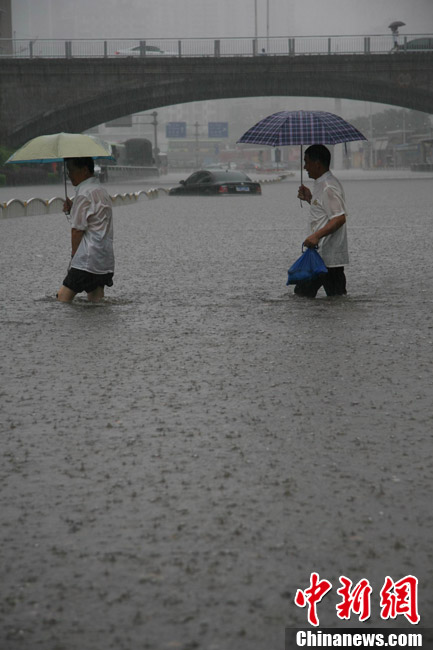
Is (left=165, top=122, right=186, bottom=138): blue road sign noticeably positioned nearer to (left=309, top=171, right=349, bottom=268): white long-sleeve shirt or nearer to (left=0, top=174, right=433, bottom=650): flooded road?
(left=0, top=174, right=433, bottom=650): flooded road

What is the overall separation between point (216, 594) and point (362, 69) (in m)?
59.4

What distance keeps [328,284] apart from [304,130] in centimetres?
157

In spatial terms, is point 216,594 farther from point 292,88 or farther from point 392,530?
point 292,88

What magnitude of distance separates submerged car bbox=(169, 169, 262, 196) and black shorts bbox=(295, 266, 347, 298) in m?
28.8

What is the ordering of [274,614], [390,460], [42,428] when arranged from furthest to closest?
[42,428]
[390,460]
[274,614]

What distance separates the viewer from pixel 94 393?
6211 millimetres

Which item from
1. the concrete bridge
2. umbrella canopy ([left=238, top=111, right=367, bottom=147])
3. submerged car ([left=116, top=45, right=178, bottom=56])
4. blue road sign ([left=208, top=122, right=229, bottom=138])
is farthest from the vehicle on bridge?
blue road sign ([left=208, top=122, right=229, bottom=138])

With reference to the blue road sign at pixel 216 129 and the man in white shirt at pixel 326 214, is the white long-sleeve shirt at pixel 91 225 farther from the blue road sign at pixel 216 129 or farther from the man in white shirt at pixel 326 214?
the blue road sign at pixel 216 129

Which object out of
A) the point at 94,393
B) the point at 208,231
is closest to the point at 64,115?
the point at 208,231

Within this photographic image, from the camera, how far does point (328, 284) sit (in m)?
10.1

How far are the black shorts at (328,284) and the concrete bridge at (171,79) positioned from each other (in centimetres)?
5114

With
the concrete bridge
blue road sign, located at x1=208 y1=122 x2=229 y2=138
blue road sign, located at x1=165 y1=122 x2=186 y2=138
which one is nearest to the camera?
the concrete bridge

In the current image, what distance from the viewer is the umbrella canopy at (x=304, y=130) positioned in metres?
10.6

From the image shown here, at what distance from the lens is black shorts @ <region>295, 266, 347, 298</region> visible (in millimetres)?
10031
